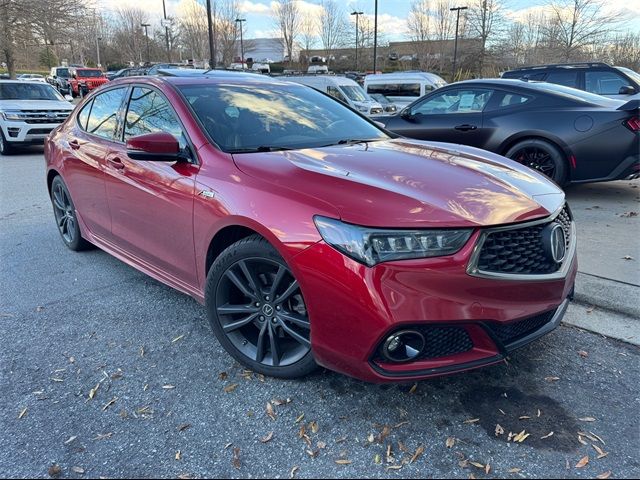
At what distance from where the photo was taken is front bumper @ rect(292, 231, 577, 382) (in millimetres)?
2100

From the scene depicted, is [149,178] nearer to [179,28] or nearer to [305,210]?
[305,210]

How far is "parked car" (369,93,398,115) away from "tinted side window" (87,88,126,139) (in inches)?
537

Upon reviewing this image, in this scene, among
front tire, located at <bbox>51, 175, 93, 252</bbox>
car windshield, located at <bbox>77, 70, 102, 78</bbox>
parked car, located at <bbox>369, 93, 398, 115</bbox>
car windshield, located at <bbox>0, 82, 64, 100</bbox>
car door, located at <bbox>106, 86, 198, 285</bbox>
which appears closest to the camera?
car door, located at <bbox>106, 86, 198, 285</bbox>

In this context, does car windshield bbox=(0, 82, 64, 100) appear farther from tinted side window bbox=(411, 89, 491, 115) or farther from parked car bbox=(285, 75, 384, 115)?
tinted side window bbox=(411, 89, 491, 115)

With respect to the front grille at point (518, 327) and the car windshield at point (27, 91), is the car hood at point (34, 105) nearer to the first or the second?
the car windshield at point (27, 91)

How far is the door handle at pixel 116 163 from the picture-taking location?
3.58 m

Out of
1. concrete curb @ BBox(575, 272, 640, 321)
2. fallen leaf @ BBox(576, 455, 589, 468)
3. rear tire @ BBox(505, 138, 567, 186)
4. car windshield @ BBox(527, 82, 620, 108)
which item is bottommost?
fallen leaf @ BBox(576, 455, 589, 468)

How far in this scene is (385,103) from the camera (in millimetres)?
18094

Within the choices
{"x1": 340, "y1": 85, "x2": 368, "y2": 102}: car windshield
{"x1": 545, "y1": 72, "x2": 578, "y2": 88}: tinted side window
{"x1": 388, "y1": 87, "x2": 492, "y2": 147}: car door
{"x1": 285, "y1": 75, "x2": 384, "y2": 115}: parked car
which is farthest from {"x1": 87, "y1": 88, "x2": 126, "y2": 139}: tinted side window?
{"x1": 340, "y1": 85, "x2": 368, "y2": 102}: car windshield

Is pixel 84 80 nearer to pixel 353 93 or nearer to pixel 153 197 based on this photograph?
pixel 353 93

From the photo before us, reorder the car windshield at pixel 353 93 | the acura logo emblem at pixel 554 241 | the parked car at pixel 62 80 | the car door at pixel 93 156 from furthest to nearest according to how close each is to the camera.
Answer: the parked car at pixel 62 80 → the car windshield at pixel 353 93 → the car door at pixel 93 156 → the acura logo emblem at pixel 554 241

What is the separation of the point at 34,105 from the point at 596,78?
12.7 m

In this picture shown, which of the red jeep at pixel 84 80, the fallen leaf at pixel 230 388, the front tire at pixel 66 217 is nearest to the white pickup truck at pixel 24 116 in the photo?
the front tire at pixel 66 217

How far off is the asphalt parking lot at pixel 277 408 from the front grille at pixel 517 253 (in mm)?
702
